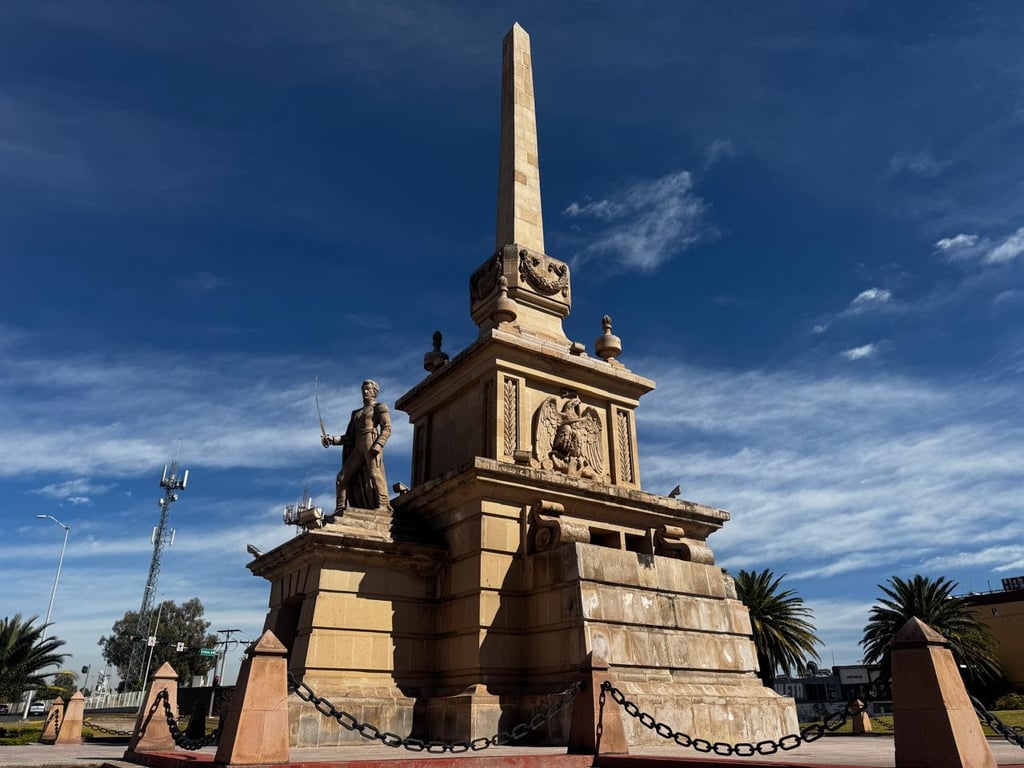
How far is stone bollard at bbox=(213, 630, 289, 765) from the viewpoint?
7488 millimetres

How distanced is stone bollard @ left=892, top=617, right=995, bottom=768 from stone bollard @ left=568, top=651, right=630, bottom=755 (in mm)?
3505

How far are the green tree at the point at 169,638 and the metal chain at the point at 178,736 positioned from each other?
66.2 m

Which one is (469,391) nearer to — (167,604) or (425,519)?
(425,519)

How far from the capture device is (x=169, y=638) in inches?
2842

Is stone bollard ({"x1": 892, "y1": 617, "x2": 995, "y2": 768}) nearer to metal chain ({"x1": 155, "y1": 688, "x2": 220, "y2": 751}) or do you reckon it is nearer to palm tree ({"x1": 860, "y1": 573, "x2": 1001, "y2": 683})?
metal chain ({"x1": 155, "y1": 688, "x2": 220, "y2": 751})

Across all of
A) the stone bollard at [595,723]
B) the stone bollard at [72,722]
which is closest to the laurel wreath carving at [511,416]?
the stone bollard at [595,723]

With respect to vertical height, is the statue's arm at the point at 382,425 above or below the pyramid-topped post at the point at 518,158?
below

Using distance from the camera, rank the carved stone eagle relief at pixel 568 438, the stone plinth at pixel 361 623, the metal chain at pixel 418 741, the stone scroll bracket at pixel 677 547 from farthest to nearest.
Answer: the carved stone eagle relief at pixel 568 438 < the stone scroll bracket at pixel 677 547 < the stone plinth at pixel 361 623 < the metal chain at pixel 418 741

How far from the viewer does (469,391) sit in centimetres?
1641

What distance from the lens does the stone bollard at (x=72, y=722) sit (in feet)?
60.7

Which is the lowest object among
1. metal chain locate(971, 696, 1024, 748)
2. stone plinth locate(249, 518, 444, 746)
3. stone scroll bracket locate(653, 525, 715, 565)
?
metal chain locate(971, 696, 1024, 748)

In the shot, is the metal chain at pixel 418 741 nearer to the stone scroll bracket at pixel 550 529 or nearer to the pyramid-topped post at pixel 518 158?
the stone scroll bracket at pixel 550 529

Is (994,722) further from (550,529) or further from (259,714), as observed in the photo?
(550,529)

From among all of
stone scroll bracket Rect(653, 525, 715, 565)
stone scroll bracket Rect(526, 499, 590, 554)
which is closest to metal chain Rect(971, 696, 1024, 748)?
stone scroll bracket Rect(526, 499, 590, 554)
